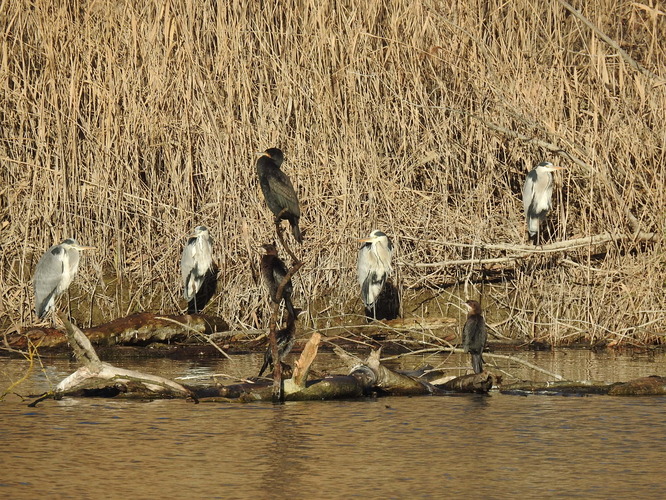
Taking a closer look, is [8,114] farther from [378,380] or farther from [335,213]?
[378,380]

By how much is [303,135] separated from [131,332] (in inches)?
99.8

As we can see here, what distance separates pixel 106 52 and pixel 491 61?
378 cm

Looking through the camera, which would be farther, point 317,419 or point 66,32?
point 66,32

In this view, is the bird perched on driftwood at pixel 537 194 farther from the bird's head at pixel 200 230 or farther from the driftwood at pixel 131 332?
the driftwood at pixel 131 332

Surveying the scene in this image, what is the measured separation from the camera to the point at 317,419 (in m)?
6.45

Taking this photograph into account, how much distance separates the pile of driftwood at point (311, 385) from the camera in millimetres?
6746

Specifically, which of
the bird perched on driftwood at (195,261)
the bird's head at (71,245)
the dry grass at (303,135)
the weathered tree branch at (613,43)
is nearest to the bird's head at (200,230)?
the bird perched on driftwood at (195,261)

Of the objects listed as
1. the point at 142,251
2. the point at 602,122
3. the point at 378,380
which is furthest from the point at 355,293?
the point at 378,380

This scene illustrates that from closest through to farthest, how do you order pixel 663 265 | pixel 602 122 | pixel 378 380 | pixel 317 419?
pixel 317 419 → pixel 378 380 → pixel 663 265 → pixel 602 122

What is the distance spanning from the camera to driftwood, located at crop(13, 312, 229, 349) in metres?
9.85

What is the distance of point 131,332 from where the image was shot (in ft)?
32.6

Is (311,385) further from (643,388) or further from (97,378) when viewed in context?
(643,388)

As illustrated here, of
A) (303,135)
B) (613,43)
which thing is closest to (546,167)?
(613,43)

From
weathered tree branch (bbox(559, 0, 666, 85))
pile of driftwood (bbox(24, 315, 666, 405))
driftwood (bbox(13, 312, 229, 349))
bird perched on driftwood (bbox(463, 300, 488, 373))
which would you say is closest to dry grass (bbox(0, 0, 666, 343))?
weathered tree branch (bbox(559, 0, 666, 85))
